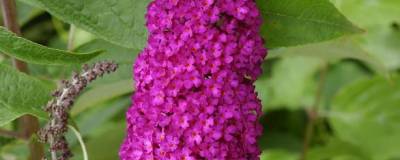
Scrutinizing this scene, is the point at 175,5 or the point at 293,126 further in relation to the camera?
the point at 293,126

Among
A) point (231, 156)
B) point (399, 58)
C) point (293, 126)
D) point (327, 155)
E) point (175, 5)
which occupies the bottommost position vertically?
point (231, 156)

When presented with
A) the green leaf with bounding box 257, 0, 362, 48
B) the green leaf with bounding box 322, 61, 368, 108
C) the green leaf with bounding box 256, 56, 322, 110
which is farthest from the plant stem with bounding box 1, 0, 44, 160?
the green leaf with bounding box 322, 61, 368, 108

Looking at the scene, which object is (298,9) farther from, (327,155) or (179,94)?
(327,155)

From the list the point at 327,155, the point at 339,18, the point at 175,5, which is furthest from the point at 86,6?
the point at 327,155

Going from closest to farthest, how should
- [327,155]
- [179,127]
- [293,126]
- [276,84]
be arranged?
[179,127] < [327,155] < [276,84] < [293,126]

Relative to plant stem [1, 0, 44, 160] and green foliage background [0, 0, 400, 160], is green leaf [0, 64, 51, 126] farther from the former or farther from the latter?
plant stem [1, 0, 44, 160]

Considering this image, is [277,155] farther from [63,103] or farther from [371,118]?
[63,103]
